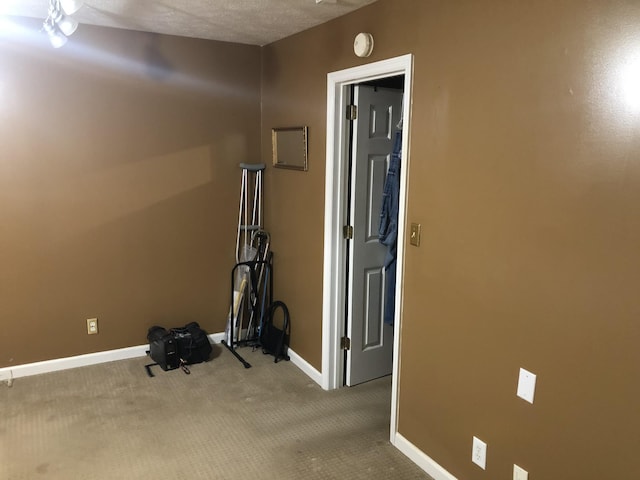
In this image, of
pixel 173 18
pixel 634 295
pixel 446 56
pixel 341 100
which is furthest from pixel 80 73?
pixel 634 295

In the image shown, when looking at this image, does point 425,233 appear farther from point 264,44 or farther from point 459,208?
point 264,44

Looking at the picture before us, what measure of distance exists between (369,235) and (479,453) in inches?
60.3

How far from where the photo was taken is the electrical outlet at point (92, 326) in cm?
370

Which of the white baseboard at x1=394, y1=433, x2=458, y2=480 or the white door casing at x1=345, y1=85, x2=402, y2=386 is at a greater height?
the white door casing at x1=345, y1=85, x2=402, y2=386

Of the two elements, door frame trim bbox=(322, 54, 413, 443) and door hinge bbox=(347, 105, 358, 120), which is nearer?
door frame trim bbox=(322, 54, 413, 443)

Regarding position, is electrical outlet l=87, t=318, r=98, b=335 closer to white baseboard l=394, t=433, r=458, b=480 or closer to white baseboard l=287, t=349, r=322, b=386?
white baseboard l=287, t=349, r=322, b=386

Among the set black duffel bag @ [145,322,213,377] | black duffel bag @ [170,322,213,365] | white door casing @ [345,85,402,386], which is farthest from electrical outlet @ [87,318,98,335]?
white door casing @ [345,85,402,386]

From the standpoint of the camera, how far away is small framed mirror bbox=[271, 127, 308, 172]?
3.50 m

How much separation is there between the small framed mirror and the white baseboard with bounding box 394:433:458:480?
1.82 meters

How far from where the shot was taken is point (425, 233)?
8.20ft

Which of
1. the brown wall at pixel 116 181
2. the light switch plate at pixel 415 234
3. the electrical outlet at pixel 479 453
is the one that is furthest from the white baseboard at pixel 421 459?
the brown wall at pixel 116 181

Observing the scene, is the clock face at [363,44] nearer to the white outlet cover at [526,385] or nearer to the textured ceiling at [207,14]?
the textured ceiling at [207,14]

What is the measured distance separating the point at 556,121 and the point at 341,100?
1.56 m

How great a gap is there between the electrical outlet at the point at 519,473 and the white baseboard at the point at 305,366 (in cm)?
162
